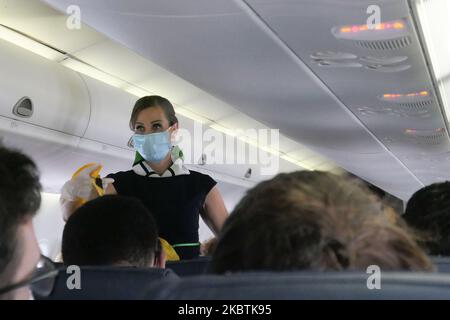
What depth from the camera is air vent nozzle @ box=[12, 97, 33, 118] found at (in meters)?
3.13

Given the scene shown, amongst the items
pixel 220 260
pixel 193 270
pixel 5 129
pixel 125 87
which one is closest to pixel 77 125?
pixel 5 129

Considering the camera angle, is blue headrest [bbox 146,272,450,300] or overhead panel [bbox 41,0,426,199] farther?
overhead panel [bbox 41,0,426,199]

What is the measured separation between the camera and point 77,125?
12.4 feet

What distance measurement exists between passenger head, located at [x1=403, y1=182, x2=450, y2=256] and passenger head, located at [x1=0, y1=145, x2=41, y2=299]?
1.33 meters

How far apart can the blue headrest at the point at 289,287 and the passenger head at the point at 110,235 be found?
0.77 metres

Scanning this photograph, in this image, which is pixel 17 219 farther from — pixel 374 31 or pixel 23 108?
pixel 374 31

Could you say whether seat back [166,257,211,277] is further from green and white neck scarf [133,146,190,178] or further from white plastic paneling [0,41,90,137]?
white plastic paneling [0,41,90,137]

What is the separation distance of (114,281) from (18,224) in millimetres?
251

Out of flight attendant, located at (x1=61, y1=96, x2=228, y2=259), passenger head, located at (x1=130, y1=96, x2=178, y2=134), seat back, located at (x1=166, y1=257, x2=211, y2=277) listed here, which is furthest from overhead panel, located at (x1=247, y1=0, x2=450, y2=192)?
seat back, located at (x1=166, y1=257, x2=211, y2=277)

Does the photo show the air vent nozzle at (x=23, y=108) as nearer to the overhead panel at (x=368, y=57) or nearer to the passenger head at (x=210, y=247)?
the passenger head at (x=210, y=247)

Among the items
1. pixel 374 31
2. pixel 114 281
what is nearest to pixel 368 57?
pixel 374 31

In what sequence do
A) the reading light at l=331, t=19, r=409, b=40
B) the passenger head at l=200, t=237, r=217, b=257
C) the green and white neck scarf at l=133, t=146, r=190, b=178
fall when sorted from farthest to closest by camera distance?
the reading light at l=331, t=19, r=409, b=40 < the green and white neck scarf at l=133, t=146, r=190, b=178 < the passenger head at l=200, t=237, r=217, b=257

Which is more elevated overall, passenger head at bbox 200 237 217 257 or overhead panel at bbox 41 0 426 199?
overhead panel at bbox 41 0 426 199
